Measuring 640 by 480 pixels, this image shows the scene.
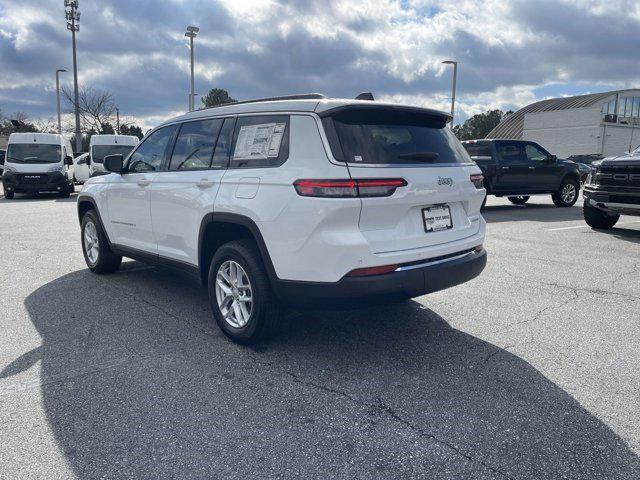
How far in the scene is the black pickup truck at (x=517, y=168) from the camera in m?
13.1

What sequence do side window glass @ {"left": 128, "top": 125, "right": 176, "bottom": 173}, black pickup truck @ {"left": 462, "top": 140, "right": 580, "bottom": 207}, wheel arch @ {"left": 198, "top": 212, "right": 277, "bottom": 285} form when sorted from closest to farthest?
wheel arch @ {"left": 198, "top": 212, "right": 277, "bottom": 285}
side window glass @ {"left": 128, "top": 125, "right": 176, "bottom": 173}
black pickup truck @ {"left": 462, "top": 140, "right": 580, "bottom": 207}

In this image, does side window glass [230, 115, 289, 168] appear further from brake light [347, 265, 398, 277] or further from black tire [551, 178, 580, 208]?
black tire [551, 178, 580, 208]

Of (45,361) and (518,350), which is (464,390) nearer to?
(518,350)

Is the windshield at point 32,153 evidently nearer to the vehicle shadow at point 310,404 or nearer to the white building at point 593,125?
the vehicle shadow at point 310,404

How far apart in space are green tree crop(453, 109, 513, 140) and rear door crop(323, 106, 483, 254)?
83256 millimetres

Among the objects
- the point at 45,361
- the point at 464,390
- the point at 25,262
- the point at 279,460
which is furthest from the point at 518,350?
the point at 25,262

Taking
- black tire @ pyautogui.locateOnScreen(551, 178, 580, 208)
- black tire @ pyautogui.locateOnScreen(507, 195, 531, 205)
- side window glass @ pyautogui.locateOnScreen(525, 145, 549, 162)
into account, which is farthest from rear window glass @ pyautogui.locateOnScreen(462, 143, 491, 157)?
black tire @ pyautogui.locateOnScreen(507, 195, 531, 205)

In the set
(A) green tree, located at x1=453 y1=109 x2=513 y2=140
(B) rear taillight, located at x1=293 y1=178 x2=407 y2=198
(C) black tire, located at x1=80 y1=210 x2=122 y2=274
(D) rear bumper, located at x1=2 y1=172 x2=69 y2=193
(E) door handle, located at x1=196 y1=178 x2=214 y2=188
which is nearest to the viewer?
(B) rear taillight, located at x1=293 y1=178 x2=407 y2=198

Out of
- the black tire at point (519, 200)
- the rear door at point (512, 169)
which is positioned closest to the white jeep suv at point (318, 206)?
the rear door at point (512, 169)

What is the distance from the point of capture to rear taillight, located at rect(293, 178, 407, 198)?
323 centimetres

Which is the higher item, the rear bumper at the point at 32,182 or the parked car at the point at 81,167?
the parked car at the point at 81,167

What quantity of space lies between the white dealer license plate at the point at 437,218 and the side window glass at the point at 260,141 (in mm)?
1055

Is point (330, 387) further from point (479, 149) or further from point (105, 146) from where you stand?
point (105, 146)

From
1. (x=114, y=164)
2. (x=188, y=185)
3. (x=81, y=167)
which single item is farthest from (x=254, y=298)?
(x=81, y=167)
